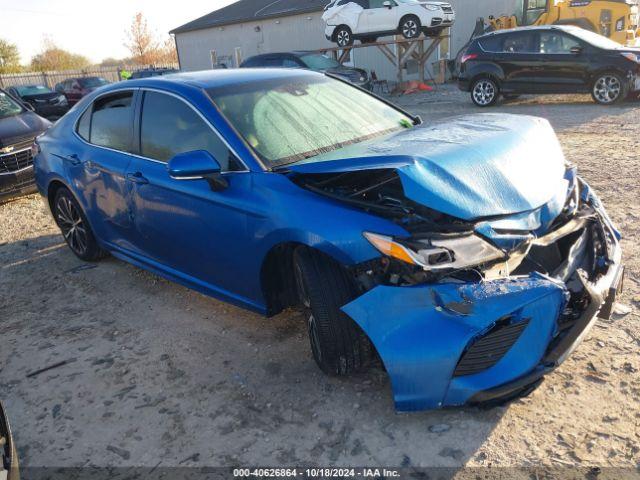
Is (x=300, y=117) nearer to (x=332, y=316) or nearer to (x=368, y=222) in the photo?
(x=368, y=222)

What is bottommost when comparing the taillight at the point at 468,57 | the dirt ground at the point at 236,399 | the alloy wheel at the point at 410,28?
the dirt ground at the point at 236,399

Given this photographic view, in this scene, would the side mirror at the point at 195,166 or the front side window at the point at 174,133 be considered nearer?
the side mirror at the point at 195,166

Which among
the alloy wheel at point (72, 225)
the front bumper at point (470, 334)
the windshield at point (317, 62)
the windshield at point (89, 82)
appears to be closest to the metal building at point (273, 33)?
the windshield at point (89, 82)

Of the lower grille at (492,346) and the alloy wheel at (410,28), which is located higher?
the alloy wheel at (410,28)

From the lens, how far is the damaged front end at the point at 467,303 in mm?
2252

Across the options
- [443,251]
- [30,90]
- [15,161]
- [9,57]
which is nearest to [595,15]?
[15,161]

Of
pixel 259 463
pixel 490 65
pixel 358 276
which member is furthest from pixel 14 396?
pixel 490 65

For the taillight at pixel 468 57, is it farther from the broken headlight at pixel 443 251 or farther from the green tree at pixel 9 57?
the green tree at pixel 9 57

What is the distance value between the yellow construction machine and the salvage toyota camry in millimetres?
15564

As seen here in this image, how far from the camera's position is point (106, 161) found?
4.04 m

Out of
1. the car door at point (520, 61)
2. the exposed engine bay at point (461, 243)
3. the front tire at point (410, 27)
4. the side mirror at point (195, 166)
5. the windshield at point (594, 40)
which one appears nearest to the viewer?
the exposed engine bay at point (461, 243)

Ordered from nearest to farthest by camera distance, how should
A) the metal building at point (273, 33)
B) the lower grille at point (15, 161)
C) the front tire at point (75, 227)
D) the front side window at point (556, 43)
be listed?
the front tire at point (75, 227) → the lower grille at point (15, 161) → the front side window at point (556, 43) → the metal building at point (273, 33)

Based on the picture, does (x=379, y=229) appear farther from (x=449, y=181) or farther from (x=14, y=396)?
(x=14, y=396)

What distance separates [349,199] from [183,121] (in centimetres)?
146
